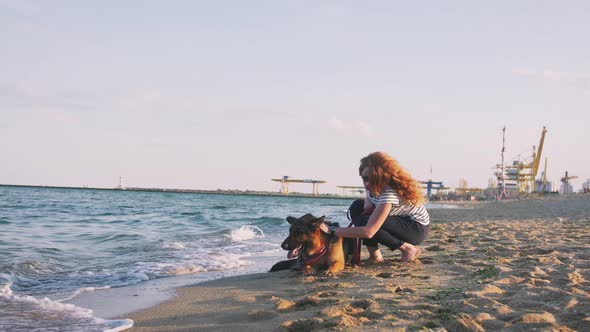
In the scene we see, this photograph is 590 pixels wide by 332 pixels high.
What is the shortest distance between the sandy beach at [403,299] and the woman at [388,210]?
245 mm

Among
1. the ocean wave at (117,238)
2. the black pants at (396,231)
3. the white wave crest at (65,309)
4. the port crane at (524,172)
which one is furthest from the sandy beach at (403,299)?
the port crane at (524,172)

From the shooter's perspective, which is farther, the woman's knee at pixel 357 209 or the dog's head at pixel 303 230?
the woman's knee at pixel 357 209

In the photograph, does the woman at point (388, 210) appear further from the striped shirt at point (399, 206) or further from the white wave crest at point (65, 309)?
the white wave crest at point (65, 309)

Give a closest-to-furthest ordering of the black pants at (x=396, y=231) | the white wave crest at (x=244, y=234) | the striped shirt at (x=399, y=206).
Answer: the striped shirt at (x=399, y=206) → the black pants at (x=396, y=231) → the white wave crest at (x=244, y=234)

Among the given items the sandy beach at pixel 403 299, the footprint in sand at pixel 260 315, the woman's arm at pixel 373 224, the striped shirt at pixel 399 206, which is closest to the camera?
the sandy beach at pixel 403 299

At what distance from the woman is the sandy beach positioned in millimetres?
245

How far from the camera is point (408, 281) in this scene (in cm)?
386

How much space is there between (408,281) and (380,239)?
3.01 feet

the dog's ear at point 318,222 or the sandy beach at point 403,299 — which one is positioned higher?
the dog's ear at point 318,222

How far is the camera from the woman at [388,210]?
448 centimetres

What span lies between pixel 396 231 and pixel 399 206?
0.80 ft

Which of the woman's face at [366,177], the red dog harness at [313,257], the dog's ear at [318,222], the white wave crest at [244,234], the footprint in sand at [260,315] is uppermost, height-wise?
the woman's face at [366,177]

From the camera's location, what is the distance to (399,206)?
15.8 feet

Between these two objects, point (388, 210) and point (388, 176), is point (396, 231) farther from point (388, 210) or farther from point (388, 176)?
point (388, 176)
